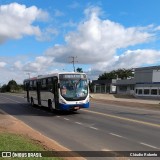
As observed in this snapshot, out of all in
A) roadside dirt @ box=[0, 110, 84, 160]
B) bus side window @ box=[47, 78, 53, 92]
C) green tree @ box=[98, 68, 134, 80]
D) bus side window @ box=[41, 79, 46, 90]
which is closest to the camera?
roadside dirt @ box=[0, 110, 84, 160]

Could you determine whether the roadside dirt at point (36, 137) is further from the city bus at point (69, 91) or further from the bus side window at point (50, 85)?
the bus side window at point (50, 85)

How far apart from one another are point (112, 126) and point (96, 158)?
757cm

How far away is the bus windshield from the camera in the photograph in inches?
983

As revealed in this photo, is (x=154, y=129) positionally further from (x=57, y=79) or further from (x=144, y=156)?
(x=57, y=79)

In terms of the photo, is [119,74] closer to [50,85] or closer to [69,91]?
[50,85]

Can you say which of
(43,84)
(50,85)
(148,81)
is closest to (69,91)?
(50,85)

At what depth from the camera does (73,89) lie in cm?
2520

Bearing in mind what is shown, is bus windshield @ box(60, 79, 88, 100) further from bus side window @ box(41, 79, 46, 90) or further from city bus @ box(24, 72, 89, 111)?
bus side window @ box(41, 79, 46, 90)

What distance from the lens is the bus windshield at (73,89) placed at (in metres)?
25.0

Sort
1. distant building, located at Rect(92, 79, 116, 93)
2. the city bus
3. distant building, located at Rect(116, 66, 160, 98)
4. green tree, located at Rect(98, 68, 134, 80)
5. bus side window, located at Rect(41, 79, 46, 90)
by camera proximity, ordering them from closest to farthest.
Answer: the city bus
bus side window, located at Rect(41, 79, 46, 90)
distant building, located at Rect(116, 66, 160, 98)
distant building, located at Rect(92, 79, 116, 93)
green tree, located at Rect(98, 68, 134, 80)

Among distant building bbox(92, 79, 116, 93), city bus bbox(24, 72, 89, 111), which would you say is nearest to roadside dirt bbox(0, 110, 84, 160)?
city bus bbox(24, 72, 89, 111)

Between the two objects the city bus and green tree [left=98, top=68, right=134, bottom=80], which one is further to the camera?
green tree [left=98, top=68, right=134, bottom=80]

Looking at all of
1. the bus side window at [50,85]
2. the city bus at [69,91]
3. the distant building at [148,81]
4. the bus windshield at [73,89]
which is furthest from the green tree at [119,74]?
the bus windshield at [73,89]

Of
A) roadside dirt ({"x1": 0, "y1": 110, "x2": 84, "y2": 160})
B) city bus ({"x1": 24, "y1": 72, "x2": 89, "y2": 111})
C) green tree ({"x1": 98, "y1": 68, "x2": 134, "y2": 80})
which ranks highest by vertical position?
green tree ({"x1": 98, "y1": 68, "x2": 134, "y2": 80})
